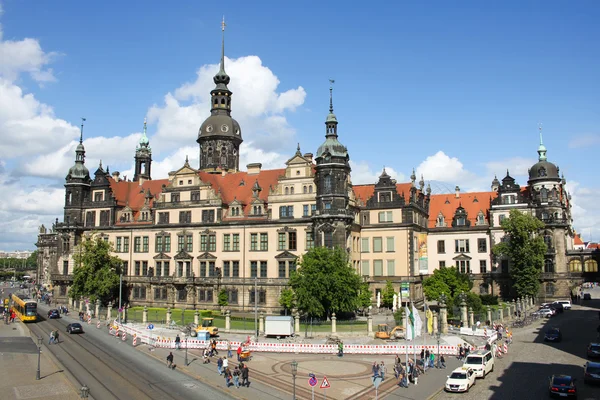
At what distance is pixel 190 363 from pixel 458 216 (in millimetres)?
56345

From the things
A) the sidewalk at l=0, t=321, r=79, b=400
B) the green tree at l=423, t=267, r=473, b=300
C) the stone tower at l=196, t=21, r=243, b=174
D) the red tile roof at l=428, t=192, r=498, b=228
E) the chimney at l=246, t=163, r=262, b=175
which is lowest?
the sidewalk at l=0, t=321, r=79, b=400

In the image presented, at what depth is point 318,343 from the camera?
48375mm

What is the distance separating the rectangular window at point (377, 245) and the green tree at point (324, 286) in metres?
17.5

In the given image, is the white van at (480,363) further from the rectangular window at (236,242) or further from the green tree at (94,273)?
the green tree at (94,273)

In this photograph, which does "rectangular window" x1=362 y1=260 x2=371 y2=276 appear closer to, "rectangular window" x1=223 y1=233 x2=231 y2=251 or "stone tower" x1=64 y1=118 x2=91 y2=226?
"rectangular window" x1=223 y1=233 x2=231 y2=251

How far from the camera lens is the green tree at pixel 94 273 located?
240 ft

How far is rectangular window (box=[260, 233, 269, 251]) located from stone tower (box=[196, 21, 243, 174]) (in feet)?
67.6

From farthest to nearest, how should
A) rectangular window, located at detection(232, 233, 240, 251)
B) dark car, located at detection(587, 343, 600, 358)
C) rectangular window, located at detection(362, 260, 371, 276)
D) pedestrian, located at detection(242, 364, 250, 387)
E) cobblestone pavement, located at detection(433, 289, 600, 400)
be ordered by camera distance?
rectangular window, located at detection(362, 260, 371, 276)
rectangular window, located at detection(232, 233, 240, 251)
dark car, located at detection(587, 343, 600, 358)
pedestrian, located at detection(242, 364, 250, 387)
cobblestone pavement, located at detection(433, 289, 600, 400)

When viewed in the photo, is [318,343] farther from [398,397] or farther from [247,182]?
[247,182]

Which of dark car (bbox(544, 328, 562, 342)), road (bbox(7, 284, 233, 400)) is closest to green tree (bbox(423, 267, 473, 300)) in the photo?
dark car (bbox(544, 328, 562, 342))

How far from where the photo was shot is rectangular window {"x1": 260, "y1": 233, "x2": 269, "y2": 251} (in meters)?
71.6

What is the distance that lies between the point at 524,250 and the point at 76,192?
7104 cm

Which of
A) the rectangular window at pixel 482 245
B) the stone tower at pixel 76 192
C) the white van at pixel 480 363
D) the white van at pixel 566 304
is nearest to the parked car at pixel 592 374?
the white van at pixel 480 363

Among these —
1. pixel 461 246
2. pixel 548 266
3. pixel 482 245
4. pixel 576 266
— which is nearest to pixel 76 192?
pixel 461 246
